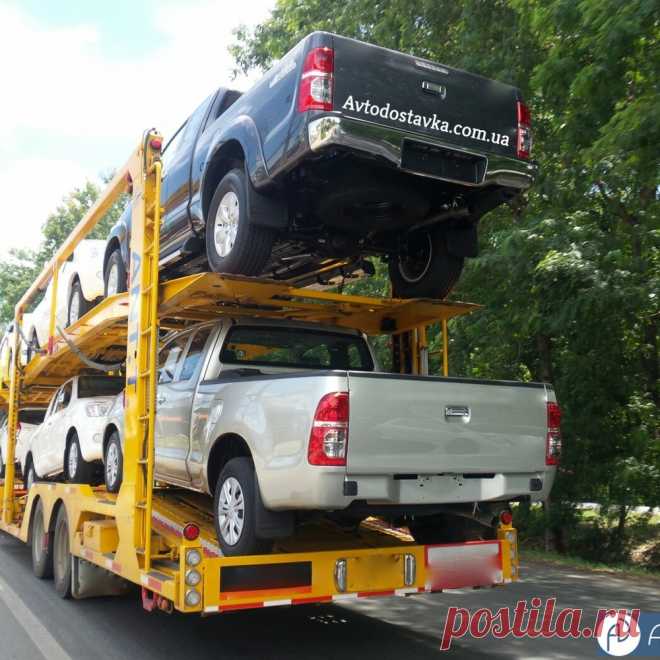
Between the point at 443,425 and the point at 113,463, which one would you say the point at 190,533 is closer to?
the point at 443,425

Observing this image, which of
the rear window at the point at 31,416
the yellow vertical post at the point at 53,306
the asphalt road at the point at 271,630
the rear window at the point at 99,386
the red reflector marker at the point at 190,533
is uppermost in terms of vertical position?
the yellow vertical post at the point at 53,306

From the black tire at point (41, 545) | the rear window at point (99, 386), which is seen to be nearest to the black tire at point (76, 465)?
the black tire at point (41, 545)

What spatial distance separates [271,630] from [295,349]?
218cm

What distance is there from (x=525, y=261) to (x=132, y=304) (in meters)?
5.71

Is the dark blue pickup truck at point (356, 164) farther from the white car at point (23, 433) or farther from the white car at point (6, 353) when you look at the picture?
the white car at point (6, 353)

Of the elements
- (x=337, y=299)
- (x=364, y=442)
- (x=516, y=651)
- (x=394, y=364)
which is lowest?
(x=516, y=651)

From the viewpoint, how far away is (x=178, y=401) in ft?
19.3

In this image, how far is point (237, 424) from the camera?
480 centimetres

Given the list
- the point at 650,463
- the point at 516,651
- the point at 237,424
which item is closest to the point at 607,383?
the point at 650,463

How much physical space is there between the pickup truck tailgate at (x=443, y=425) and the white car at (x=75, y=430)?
427cm

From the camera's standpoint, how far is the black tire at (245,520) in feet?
14.7

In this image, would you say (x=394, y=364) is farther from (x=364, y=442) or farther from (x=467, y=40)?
(x=467, y=40)

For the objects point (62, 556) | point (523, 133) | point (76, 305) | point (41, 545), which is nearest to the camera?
point (523, 133)

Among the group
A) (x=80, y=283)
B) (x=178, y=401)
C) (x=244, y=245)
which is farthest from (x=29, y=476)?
(x=244, y=245)
